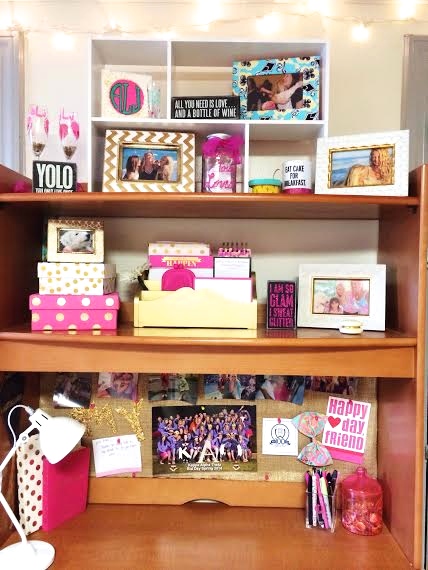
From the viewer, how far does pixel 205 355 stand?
129cm

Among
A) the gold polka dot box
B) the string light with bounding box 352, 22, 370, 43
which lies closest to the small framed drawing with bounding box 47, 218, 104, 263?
the gold polka dot box

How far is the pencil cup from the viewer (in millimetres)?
1419

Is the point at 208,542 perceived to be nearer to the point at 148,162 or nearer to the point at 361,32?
the point at 148,162

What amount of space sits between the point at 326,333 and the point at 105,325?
600 mm

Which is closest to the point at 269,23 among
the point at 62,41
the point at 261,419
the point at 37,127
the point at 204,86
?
the point at 204,86

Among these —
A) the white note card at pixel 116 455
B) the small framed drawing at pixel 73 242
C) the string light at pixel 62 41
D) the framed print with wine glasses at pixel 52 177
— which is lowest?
the white note card at pixel 116 455

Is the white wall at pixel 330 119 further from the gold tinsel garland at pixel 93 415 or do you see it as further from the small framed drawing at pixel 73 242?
the gold tinsel garland at pixel 93 415

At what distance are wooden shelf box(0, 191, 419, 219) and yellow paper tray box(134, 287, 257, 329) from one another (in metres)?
0.25

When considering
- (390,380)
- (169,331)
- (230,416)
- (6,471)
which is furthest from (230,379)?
(6,471)

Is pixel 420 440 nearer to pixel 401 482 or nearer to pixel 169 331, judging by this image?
pixel 401 482

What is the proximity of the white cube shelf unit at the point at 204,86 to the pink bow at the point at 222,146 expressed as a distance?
0.04 metres

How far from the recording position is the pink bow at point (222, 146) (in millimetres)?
1448

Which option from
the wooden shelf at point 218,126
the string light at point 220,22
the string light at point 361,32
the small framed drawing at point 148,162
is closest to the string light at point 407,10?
the string light at point 220,22

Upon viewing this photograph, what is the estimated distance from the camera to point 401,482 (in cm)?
135
